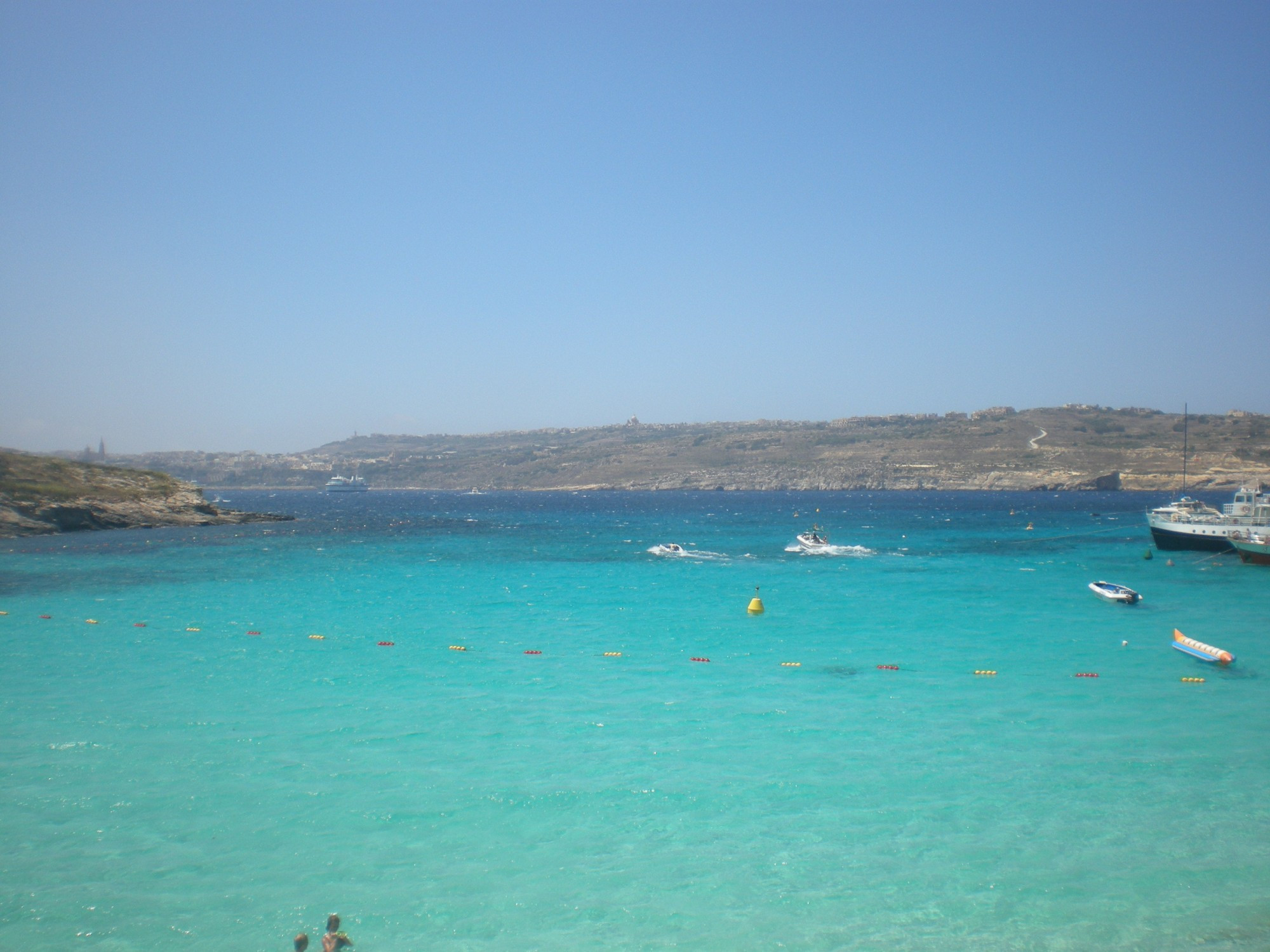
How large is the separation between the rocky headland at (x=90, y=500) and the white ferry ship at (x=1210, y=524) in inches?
3239

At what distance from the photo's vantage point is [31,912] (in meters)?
10.7

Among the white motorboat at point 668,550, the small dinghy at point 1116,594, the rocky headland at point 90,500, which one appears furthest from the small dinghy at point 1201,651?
the rocky headland at point 90,500

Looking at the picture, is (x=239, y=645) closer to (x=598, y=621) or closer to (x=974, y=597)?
(x=598, y=621)

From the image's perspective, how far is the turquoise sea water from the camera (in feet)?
35.8

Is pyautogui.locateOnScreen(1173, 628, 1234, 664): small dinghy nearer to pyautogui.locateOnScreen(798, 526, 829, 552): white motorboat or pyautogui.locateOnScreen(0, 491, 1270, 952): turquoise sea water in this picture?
pyautogui.locateOnScreen(0, 491, 1270, 952): turquoise sea water

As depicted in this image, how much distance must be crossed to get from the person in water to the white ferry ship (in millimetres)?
57362

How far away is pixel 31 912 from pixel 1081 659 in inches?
1005

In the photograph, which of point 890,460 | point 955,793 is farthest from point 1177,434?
point 955,793

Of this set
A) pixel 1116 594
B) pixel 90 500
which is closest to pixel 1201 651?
pixel 1116 594

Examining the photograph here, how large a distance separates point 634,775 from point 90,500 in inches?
3075

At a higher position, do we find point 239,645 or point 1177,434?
point 1177,434

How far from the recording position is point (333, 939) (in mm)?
9891

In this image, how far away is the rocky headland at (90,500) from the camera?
70.9 meters

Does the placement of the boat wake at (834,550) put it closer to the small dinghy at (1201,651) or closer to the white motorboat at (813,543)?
the white motorboat at (813,543)
